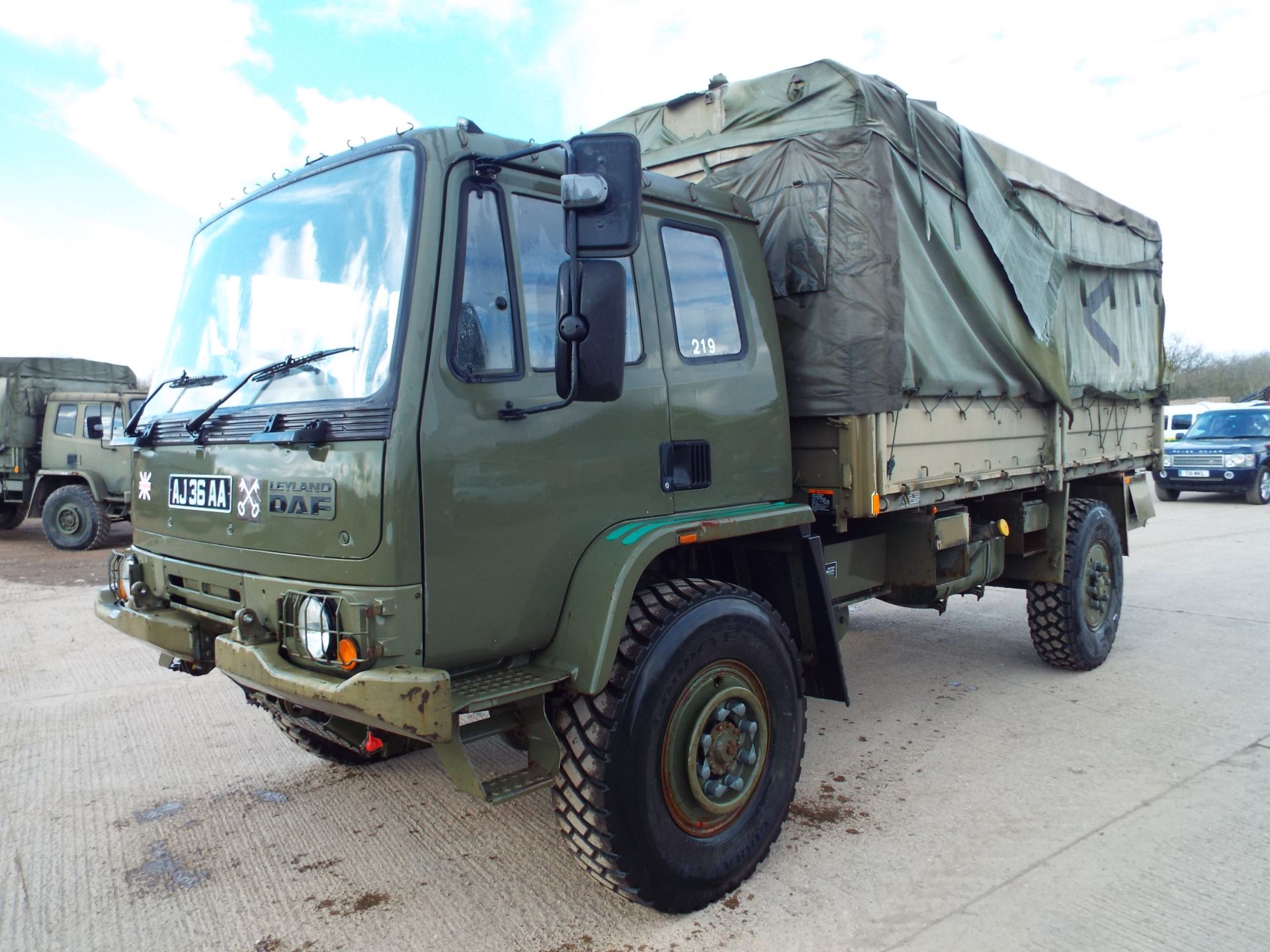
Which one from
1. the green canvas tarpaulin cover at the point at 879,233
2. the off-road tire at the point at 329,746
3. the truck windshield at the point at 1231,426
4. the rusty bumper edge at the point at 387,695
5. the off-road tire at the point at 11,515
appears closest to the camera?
the rusty bumper edge at the point at 387,695

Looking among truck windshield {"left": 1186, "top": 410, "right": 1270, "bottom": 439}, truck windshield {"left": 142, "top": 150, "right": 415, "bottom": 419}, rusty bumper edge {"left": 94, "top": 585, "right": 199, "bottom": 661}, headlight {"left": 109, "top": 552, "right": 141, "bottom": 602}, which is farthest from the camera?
truck windshield {"left": 1186, "top": 410, "right": 1270, "bottom": 439}

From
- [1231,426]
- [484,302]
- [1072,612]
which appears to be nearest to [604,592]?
[484,302]

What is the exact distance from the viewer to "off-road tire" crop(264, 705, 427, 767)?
374cm

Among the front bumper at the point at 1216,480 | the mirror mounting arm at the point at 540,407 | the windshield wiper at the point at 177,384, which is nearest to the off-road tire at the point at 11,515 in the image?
the windshield wiper at the point at 177,384

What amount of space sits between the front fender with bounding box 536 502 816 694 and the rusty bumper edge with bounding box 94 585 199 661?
4.21 feet

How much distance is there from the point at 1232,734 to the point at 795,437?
287cm

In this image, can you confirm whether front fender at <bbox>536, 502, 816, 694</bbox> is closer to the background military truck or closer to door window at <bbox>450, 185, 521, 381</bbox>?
door window at <bbox>450, 185, 521, 381</bbox>

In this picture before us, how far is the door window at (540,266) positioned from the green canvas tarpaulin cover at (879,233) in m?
1.37

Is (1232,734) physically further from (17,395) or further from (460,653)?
(17,395)

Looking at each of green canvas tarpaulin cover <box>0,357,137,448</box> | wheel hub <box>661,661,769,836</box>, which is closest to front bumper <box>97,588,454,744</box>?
wheel hub <box>661,661,769,836</box>

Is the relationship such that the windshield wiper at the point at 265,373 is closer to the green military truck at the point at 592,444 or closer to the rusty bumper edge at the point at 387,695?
the green military truck at the point at 592,444

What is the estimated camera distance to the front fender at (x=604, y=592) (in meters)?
2.80

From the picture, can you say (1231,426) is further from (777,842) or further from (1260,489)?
(777,842)

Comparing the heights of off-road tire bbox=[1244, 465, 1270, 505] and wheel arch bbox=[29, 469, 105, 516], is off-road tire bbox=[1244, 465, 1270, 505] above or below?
below
